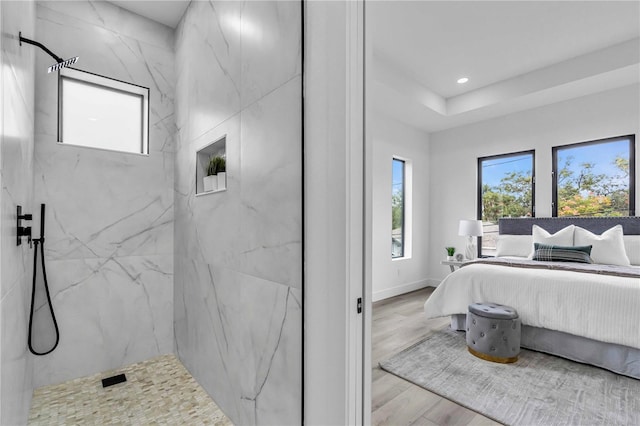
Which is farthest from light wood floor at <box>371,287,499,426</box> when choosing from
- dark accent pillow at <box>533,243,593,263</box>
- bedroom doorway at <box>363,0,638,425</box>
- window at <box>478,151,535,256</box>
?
window at <box>478,151,535,256</box>

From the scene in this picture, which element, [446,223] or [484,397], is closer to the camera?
Answer: [484,397]

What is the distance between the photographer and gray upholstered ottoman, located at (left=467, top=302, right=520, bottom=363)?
2.61 meters

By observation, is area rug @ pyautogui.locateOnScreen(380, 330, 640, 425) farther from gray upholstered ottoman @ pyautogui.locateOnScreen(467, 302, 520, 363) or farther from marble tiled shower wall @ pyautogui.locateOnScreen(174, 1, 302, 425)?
marble tiled shower wall @ pyautogui.locateOnScreen(174, 1, 302, 425)

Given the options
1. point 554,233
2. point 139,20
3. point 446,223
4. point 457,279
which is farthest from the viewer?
point 446,223

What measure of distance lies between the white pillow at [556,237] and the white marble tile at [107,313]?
4.21 m

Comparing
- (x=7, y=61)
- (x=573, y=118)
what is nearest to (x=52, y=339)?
(x=7, y=61)

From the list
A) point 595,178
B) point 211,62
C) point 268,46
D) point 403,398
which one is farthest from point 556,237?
point 211,62

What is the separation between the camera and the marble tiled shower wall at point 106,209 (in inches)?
86.0

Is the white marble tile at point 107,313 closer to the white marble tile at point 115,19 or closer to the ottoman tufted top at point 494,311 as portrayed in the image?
the white marble tile at point 115,19

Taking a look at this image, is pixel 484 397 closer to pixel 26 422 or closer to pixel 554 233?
pixel 26 422

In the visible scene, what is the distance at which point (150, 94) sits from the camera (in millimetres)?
2607

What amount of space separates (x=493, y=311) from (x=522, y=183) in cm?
287

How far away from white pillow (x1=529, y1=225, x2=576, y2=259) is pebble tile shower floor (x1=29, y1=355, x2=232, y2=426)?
13.2 feet

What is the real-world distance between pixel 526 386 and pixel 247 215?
2.29 meters
